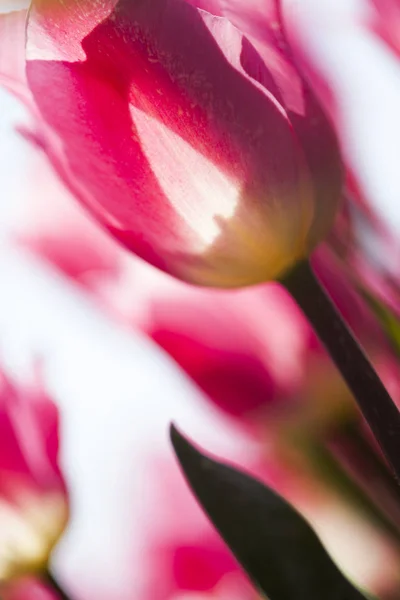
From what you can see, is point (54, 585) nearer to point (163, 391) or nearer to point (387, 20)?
point (163, 391)

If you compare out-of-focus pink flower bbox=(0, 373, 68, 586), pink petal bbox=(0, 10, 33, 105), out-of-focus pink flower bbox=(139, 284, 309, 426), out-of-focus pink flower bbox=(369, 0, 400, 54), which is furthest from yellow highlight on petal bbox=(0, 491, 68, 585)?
out-of-focus pink flower bbox=(369, 0, 400, 54)

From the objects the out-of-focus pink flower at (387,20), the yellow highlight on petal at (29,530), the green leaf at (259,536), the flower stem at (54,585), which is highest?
the out-of-focus pink flower at (387,20)

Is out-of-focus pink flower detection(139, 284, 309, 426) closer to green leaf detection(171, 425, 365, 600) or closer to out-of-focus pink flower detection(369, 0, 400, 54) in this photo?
green leaf detection(171, 425, 365, 600)

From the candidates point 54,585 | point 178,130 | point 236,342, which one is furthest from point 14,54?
point 54,585

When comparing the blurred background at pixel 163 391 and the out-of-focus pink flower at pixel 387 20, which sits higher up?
the out-of-focus pink flower at pixel 387 20

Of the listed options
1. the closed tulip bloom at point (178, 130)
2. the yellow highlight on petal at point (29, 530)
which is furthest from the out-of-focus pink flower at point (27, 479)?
the closed tulip bloom at point (178, 130)

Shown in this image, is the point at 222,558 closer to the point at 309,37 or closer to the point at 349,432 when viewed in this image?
the point at 349,432

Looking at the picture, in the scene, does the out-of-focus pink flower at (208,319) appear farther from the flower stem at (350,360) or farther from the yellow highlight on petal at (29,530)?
the yellow highlight on petal at (29,530)

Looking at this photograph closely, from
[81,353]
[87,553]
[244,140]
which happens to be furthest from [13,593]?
[244,140]
